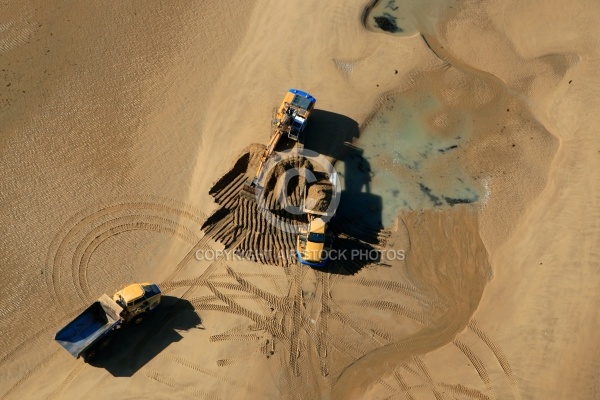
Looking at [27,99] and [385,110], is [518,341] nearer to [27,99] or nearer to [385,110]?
[385,110]

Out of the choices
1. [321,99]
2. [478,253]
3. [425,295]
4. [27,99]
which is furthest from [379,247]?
[27,99]

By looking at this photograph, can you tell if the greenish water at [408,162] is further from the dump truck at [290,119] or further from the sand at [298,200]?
the dump truck at [290,119]

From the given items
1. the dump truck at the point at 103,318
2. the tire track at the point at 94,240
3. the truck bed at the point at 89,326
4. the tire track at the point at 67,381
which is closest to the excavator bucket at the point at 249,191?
the tire track at the point at 94,240

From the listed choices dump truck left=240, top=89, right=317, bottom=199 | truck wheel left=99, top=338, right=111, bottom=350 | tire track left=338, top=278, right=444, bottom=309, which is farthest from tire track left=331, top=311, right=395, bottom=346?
truck wheel left=99, top=338, right=111, bottom=350

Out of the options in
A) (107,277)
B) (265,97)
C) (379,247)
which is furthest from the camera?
(265,97)

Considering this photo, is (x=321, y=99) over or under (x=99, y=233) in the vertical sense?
over

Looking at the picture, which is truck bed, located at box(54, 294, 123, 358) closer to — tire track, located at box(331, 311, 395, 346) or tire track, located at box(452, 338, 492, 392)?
tire track, located at box(331, 311, 395, 346)

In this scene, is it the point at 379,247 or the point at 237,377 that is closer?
the point at 237,377
